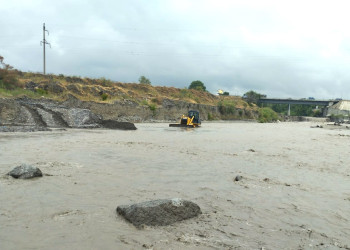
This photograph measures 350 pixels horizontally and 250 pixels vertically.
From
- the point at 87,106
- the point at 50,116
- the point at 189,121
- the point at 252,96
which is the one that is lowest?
the point at 189,121

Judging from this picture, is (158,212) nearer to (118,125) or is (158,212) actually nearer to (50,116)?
(118,125)

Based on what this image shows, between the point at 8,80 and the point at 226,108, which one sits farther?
the point at 226,108

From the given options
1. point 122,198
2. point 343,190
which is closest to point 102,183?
point 122,198

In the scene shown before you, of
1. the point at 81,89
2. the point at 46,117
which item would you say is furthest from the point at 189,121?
the point at 81,89

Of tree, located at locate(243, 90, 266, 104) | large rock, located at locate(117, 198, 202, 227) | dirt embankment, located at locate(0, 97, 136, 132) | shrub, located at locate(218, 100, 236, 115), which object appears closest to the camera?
large rock, located at locate(117, 198, 202, 227)

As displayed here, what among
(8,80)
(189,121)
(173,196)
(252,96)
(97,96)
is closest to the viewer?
(173,196)

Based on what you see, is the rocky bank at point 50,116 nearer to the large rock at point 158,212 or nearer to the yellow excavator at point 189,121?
the yellow excavator at point 189,121

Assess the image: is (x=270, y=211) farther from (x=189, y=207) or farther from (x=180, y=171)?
(x=180, y=171)

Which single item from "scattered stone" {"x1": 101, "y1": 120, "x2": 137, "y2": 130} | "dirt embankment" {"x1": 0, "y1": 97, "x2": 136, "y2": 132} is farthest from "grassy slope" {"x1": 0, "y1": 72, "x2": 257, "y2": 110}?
"scattered stone" {"x1": 101, "y1": 120, "x2": 137, "y2": 130}

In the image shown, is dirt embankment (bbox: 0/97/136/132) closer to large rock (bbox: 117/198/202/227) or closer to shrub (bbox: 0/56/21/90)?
shrub (bbox: 0/56/21/90)

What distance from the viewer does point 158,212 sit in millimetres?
5504

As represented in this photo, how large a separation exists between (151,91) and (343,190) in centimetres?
7169

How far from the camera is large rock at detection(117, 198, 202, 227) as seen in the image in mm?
5352

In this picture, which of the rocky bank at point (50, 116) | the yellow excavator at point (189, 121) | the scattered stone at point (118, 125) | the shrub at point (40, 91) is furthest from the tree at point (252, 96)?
the scattered stone at point (118, 125)
